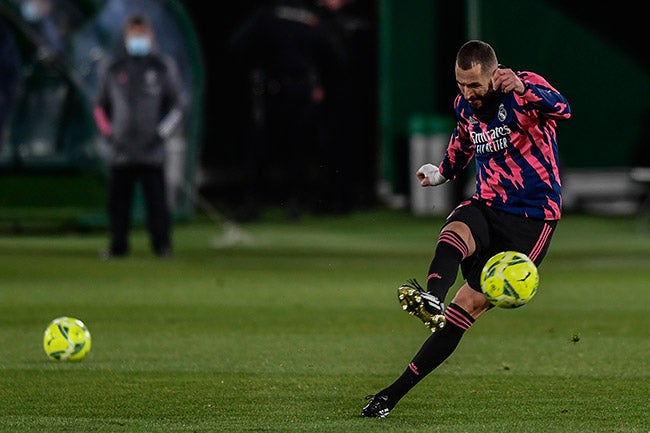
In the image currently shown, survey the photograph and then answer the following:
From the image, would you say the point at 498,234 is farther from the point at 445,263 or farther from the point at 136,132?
the point at 136,132

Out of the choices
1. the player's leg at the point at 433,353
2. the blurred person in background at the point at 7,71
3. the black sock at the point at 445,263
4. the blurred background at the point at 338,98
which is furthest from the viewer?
the blurred background at the point at 338,98

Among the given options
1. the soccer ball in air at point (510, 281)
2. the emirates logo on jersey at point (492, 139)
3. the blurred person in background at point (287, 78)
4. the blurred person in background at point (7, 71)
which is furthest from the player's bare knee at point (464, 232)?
the blurred person in background at point (287, 78)

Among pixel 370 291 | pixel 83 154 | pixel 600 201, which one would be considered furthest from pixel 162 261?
pixel 600 201

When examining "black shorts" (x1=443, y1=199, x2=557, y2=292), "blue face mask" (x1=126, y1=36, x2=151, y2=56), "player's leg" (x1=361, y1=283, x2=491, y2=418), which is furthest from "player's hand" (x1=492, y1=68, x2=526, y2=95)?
"blue face mask" (x1=126, y1=36, x2=151, y2=56)

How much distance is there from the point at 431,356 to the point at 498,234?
2.61 feet

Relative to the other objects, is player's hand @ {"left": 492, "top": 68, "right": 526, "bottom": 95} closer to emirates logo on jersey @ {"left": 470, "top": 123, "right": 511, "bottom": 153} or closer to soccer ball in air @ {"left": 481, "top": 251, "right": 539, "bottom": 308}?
emirates logo on jersey @ {"left": 470, "top": 123, "right": 511, "bottom": 153}

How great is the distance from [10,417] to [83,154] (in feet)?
48.4

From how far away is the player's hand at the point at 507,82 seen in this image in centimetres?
760

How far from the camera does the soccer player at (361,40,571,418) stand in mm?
7562

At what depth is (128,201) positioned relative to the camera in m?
17.5

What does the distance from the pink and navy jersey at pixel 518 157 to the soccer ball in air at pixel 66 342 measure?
2981 mm

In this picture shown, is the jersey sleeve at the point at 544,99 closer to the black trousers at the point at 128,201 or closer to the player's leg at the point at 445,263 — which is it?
the player's leg at the point at 445,263

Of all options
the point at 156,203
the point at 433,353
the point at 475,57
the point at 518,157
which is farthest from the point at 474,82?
the point at 156,203

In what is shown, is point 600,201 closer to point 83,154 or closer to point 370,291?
point 83,154
